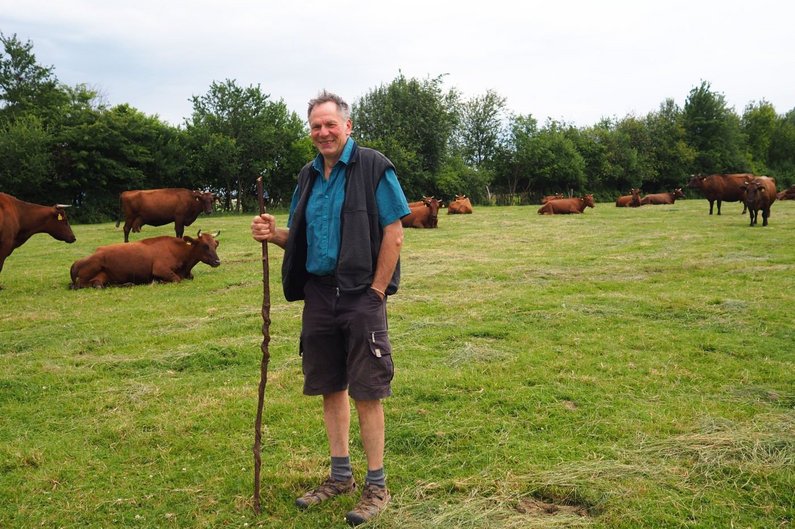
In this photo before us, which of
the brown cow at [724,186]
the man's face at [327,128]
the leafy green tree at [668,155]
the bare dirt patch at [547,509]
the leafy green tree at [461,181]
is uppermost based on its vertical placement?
the leafy green tree at [668,155]

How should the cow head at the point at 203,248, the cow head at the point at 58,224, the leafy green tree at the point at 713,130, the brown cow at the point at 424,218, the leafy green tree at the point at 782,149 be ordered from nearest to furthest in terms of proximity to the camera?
the cow head at the point at 203,248
the cow head at the point at 58,224
the brown cow at the point at 424,218
the leafy green tree at the point at 713,130
the leafy green tree at the point at 782,149

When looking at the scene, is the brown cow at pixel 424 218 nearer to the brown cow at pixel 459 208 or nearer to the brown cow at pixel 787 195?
the brown cow at pixel 459 208

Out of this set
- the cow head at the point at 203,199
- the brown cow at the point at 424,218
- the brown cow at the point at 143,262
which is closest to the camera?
the brown cow at the point at 143,262

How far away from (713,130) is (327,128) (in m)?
71.5

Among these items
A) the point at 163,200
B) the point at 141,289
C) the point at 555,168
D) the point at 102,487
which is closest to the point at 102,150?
the point at 163,200

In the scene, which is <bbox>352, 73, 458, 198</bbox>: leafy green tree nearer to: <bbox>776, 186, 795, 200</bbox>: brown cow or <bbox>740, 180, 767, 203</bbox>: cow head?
<bbox>776, 186, 795, 200</bbox>: brown cow

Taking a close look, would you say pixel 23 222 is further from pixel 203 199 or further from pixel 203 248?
pixel 203 199

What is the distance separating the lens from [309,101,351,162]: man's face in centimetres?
361

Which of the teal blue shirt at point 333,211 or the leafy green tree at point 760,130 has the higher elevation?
the leafy green tree at point 760,130

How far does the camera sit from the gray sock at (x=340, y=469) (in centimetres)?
391

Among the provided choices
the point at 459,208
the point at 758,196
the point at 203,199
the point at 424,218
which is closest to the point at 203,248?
the point at 203,199

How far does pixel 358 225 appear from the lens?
11.7ft

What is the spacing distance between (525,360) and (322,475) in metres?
2.90

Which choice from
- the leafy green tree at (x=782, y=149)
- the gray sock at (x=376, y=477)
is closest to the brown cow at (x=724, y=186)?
the gray sock at (x=376, y=477)
